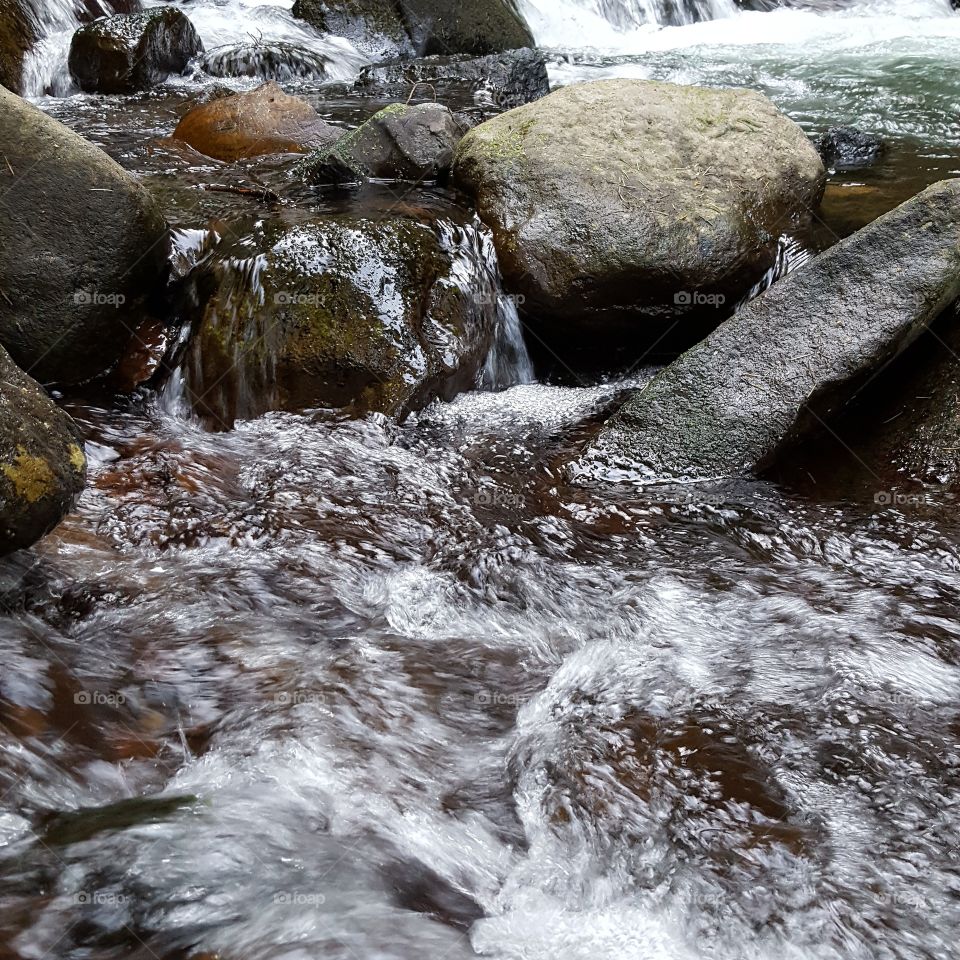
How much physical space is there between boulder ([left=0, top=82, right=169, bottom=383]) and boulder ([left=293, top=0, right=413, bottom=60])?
7.90 meters

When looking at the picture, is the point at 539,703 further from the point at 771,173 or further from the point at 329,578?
the point at 771,173

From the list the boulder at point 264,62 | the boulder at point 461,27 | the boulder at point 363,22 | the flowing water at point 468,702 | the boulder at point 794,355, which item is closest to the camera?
the flowing water at point 468,702

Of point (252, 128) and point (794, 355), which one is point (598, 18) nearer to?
point (252, 128)

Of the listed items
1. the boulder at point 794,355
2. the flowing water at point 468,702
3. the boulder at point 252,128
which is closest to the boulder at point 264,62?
the boulder at point 252,128

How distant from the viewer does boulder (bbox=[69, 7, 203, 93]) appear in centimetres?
902

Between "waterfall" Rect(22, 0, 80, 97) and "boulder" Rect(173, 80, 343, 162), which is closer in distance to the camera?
"boulder" Rect(173, 80, 343, 162)

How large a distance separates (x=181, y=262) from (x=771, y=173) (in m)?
3.62

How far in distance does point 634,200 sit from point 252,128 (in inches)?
135

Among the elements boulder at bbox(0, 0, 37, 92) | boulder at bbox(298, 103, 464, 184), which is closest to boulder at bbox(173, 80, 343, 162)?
boulder at bbox(298, 103, 464, 184)

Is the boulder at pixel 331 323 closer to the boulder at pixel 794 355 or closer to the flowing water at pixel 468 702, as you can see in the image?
the flowing water at pixel 468 702

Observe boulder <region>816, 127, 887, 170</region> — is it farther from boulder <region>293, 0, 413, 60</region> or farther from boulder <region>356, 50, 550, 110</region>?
boulder <region>293, 0, 413, 60</region>

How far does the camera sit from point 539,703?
3.08 m

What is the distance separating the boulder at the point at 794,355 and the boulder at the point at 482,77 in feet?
17.8

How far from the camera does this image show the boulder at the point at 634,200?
522 cm
